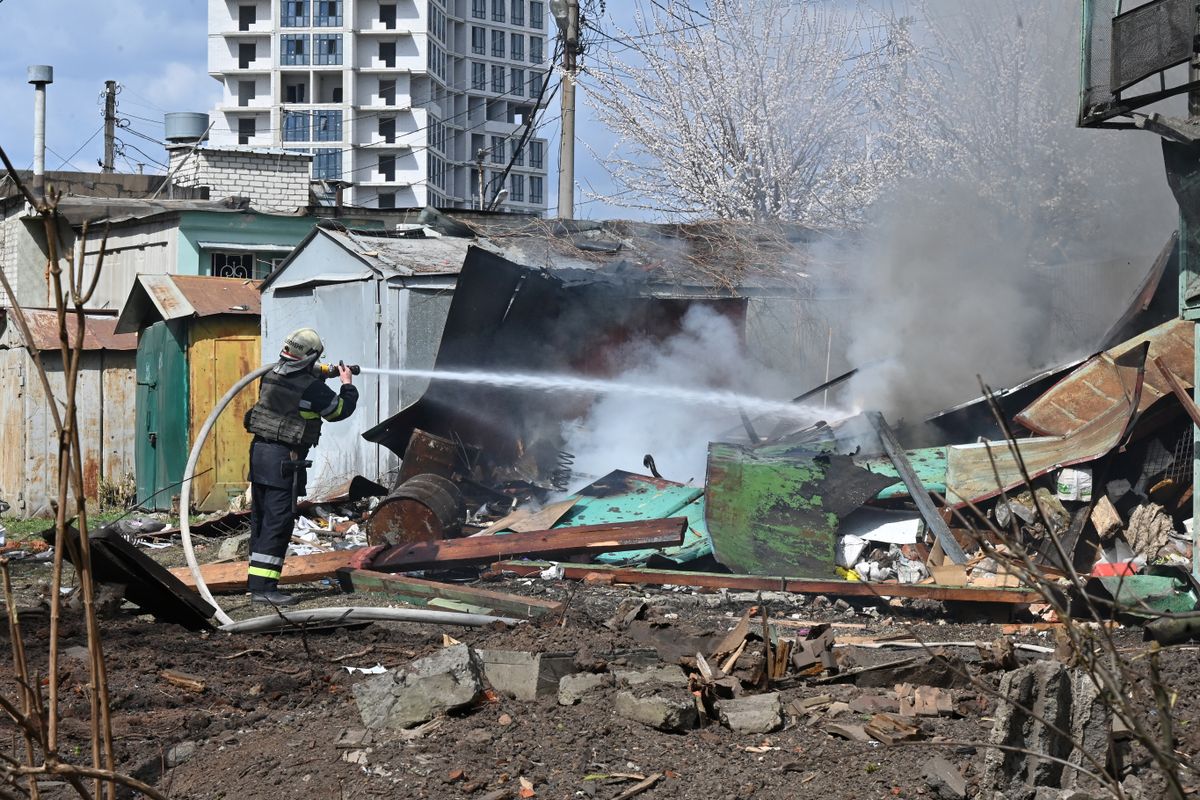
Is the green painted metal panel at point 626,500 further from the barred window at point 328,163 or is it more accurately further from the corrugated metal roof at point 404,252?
the barred window at point 328,163

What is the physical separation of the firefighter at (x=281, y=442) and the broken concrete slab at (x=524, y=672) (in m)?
3.15

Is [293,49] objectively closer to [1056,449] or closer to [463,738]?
[1056,449]

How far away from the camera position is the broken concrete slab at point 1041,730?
343 cm

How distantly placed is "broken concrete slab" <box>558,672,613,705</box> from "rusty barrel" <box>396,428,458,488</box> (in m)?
5.56

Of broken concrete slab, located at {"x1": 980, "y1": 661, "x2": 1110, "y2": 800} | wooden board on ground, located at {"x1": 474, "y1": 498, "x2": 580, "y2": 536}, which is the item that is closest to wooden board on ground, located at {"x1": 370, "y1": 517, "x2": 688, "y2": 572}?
wooden board on ground, located at {"x1": 474, "y1": 498, "x2": 580, "y2": 536}

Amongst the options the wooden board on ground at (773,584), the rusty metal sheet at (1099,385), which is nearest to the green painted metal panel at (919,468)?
the rusty metal sheet at (1099,385)

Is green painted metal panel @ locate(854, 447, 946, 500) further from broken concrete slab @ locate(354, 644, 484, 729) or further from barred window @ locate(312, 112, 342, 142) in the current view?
barred window @ locate(312, 112, 342, 142)

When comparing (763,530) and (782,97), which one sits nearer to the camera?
(763,530)

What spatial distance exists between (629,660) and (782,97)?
821 inches

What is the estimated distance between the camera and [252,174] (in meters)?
25.7

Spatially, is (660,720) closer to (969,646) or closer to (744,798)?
(744,798)

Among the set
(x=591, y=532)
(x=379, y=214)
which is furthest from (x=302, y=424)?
(x=379, y=214)

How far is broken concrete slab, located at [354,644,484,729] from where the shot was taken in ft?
14.0

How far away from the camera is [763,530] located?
8.27 meters
